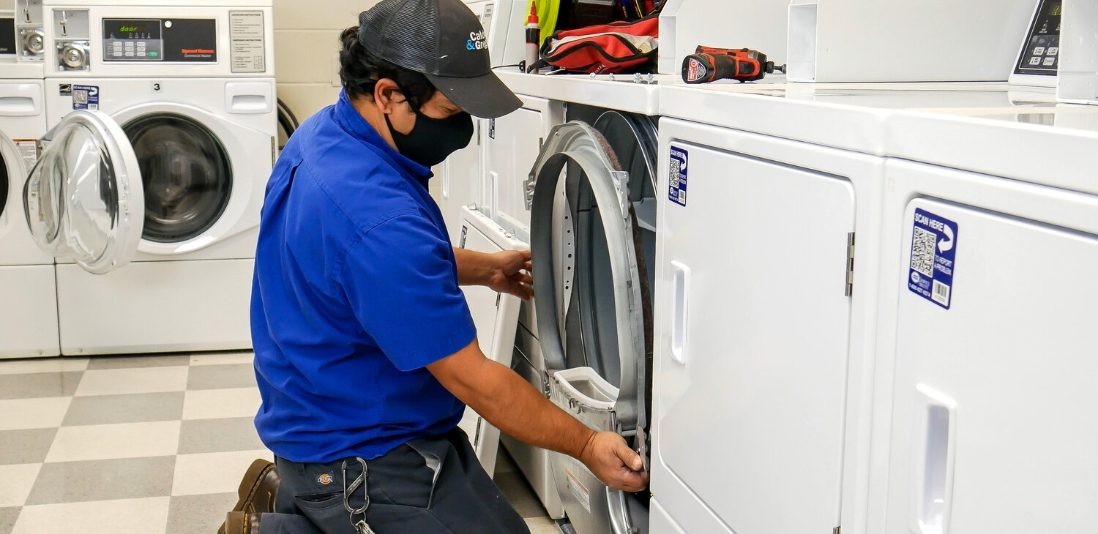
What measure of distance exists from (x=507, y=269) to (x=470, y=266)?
108 mm

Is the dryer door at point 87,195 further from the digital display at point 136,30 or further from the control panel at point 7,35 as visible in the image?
the control panel at point 7,35

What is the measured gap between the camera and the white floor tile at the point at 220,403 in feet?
11.9

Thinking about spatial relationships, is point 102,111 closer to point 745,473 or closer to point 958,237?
point 745,473

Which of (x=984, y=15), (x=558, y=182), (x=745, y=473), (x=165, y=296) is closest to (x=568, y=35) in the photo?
(x=558, y=182)

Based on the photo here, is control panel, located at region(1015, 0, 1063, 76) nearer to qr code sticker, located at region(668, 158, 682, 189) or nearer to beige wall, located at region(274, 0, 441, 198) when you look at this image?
qr code sticker, located at region(668, 158, 682, 189)

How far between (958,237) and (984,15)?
104cm

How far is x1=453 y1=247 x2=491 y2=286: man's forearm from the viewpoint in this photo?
2.29 meters

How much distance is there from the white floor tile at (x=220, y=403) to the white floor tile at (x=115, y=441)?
0.39 feet

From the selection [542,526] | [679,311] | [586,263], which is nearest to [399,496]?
[679,311]

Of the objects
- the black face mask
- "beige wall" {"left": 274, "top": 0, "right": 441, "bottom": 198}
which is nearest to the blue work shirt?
the black face mask

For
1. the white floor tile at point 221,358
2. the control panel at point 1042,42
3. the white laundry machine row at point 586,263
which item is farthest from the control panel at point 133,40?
the control panel at point 1042,42

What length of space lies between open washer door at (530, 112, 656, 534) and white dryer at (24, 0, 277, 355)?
202cm

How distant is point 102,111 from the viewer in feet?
13.1

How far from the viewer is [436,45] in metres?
1.75
